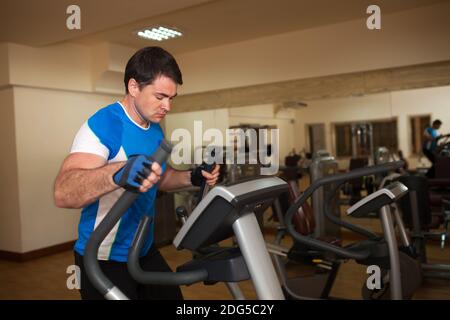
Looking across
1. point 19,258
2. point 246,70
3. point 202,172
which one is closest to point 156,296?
point 202,172

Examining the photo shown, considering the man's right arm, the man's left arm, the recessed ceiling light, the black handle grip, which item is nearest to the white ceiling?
the recessed ceiling light

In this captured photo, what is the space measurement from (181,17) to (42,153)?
2.34m

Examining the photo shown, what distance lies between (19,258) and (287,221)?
386cm

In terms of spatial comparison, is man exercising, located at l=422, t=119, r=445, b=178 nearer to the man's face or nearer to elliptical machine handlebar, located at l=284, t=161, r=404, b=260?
elliptical machine handlebar, located at l=284, t=161, r=404, b=260

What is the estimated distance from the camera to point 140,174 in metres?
0.86

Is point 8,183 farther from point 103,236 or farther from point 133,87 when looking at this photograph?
point 103,236

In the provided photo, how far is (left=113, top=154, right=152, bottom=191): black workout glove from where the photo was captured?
0.85 meters

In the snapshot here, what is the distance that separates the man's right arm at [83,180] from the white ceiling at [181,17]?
2416mm

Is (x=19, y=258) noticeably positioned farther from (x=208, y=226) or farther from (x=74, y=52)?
(x=208, y=226)

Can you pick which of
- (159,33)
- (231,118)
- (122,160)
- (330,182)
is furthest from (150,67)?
(231,118)

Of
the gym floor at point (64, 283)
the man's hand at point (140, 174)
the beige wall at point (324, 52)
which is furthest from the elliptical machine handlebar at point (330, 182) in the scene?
the beige wall at point (324, 52)

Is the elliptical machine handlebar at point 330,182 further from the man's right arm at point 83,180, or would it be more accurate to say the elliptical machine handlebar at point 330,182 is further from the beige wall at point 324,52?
the beige wall at point 324,52

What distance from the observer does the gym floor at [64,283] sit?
328 cm
